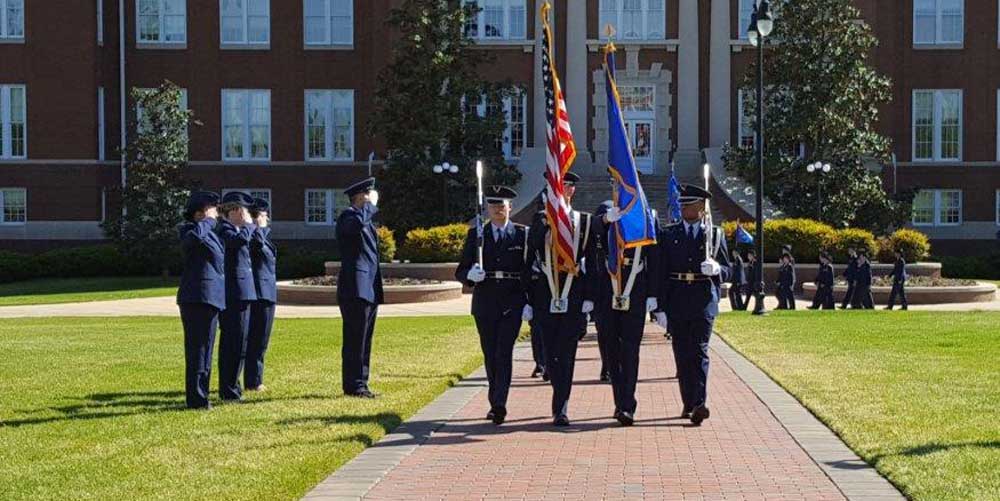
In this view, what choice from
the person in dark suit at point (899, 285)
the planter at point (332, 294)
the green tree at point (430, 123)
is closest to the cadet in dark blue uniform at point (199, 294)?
the planter at point (332, 294)

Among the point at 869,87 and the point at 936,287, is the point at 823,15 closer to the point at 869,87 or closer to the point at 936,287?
the point at 869,87

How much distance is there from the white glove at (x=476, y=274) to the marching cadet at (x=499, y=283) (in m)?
0.09

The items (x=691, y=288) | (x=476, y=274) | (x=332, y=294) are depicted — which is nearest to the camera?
(x=476, y=274)

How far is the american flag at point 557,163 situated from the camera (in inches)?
496

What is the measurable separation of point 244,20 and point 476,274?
41.8m

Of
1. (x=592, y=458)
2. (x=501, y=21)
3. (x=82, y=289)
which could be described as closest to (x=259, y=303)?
(x=592, y=458)

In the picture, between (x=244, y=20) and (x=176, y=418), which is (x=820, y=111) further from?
(x=176, y=418)

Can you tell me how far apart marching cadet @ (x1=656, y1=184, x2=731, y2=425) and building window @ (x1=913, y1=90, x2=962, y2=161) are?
41726 mm

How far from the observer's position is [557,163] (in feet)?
43.7

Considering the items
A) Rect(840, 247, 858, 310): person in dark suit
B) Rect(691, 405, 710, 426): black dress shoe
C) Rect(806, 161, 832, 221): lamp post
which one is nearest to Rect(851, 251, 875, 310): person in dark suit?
Rect(840, 247, 858, 310): person in dark suit

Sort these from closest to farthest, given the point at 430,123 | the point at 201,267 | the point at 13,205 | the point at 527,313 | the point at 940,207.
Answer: the point at 527,313
the point at 201,267
the point at 430,123
the point at 13,205
the point at 940,207

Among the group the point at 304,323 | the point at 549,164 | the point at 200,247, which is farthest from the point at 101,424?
the point at 304,323

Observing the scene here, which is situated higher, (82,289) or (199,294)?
(199,294)

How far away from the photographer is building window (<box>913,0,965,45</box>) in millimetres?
51938
